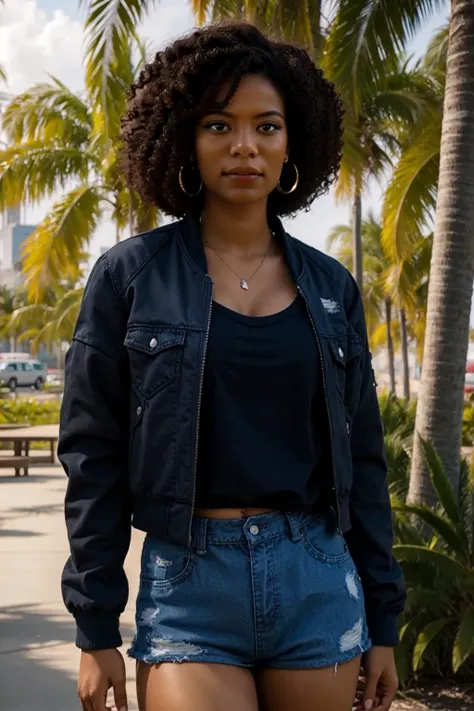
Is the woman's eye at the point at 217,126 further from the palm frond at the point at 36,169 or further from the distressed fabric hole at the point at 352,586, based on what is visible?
the palm frond at the point at 36,169

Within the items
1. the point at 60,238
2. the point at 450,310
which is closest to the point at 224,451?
the point at 450,310

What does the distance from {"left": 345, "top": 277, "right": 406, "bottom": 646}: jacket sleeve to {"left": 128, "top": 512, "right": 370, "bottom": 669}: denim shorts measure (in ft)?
0.70

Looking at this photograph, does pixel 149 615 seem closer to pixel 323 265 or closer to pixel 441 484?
pixel 323 265

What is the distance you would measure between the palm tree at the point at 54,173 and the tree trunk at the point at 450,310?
43.9 feet

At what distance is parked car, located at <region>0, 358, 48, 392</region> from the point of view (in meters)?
64.9

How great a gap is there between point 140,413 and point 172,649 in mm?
465

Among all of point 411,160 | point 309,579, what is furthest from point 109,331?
point 411,160

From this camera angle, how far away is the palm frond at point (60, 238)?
20.7m

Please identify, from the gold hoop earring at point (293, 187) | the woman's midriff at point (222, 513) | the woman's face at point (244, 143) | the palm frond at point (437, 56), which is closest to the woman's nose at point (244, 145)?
the woman's face at point (244, 143)

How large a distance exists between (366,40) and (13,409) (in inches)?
969

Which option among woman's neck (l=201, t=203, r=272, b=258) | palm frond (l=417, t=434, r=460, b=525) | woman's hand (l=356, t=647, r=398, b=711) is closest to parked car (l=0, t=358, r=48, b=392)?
palm frond (l=417, t=434, r=460, b=525)

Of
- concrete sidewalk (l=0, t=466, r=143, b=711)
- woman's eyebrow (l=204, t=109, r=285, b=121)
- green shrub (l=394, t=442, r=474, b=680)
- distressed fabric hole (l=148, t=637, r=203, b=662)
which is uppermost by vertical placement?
woman's eyebrow (l=204, t=109, r=285, b=121)

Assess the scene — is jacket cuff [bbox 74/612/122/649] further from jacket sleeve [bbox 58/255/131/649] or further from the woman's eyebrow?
the woman's eyebrow

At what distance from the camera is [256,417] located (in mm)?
2355
